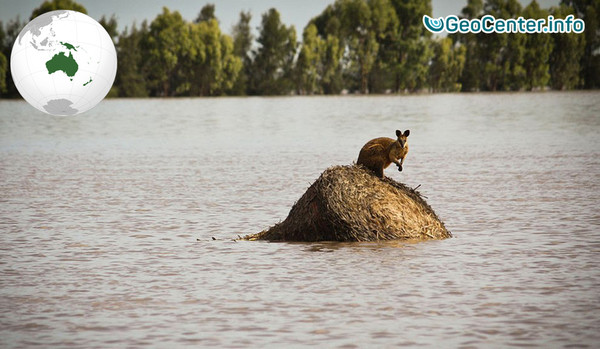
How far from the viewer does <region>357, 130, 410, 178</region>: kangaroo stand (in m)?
13.2

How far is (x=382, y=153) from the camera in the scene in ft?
43.3

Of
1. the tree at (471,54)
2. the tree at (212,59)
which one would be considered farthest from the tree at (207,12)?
the tree at (471,54)

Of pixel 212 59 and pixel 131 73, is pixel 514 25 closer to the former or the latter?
pixel 212 59

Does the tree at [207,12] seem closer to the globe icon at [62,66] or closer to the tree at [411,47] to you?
the tree at [411,47]

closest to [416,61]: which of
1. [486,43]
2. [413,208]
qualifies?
[486,43]

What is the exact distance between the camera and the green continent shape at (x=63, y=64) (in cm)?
2283

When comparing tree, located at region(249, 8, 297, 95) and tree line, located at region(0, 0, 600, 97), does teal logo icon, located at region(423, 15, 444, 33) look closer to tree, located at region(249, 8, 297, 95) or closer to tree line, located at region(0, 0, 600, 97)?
tree line, located at region(0, 0, 600, 97)

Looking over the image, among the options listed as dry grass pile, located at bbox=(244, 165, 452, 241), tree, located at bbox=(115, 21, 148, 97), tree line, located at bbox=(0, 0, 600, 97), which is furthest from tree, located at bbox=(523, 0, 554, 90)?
dry grass pile, located at bbox=(244, 165, 452, 241)

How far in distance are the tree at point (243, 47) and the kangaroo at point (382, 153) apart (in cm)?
13127

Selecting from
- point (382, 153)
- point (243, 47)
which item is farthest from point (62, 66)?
point (243, 47)

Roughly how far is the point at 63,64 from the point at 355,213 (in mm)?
12790

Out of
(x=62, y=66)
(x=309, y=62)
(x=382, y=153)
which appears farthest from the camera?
(x=309, y=62)

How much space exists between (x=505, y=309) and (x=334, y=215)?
4.13 metres

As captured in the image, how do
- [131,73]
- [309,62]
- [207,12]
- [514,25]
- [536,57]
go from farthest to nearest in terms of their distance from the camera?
[207,12], [131,73], [309,62], [536,57], [514,25]
